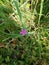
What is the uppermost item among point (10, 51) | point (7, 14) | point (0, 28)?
point (7, 14)

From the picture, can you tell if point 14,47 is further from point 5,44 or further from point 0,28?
point 0,28

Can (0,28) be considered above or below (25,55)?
above

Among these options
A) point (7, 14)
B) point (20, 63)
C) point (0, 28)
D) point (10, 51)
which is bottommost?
point (20, 63)

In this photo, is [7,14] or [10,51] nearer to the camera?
[10,51]

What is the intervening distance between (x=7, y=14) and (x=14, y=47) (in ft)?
0.97

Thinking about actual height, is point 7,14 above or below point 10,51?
above

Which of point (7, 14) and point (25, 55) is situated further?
point (7, 14)

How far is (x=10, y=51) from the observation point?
160cm

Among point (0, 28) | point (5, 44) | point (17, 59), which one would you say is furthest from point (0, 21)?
point (17, 59)

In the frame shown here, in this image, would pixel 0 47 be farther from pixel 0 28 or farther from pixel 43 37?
pixel 43 37

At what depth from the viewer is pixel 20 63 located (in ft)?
5.18

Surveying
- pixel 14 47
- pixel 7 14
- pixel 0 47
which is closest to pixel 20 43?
pixel 14 47

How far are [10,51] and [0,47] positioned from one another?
0.09 meters

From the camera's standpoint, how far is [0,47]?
5.32 ft
